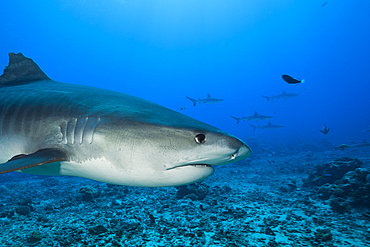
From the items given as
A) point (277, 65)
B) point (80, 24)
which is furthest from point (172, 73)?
point (277, 65)

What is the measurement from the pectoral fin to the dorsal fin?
1935mm

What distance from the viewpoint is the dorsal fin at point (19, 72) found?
258 centimetres

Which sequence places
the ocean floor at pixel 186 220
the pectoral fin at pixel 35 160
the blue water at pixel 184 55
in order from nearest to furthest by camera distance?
the pectoral fin at pixel 35 160 → the ocean floor at pixel 186 220 → the blue water at pixel 184 55

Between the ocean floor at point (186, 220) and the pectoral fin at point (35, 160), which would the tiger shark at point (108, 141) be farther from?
the ocean floor at point (186, 220)

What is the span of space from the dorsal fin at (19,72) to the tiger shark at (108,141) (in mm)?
935

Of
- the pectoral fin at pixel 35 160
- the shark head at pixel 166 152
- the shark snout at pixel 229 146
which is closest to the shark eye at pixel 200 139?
the shark head at pixel 166 152

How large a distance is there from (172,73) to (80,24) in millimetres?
75915

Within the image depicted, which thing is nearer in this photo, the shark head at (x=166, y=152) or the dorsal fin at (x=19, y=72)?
the shark head at (x=166, y=152)

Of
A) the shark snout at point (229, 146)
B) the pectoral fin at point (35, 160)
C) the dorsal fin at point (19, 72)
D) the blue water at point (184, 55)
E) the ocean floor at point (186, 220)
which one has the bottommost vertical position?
the ocean floor at point (186, 220)

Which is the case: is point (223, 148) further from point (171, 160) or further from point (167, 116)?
point (167, 116)

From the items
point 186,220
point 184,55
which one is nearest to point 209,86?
point 184,55

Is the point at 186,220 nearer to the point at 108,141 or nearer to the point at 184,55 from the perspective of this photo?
the point at 108,141

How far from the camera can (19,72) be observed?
8.68ft

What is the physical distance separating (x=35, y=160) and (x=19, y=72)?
2277mm
